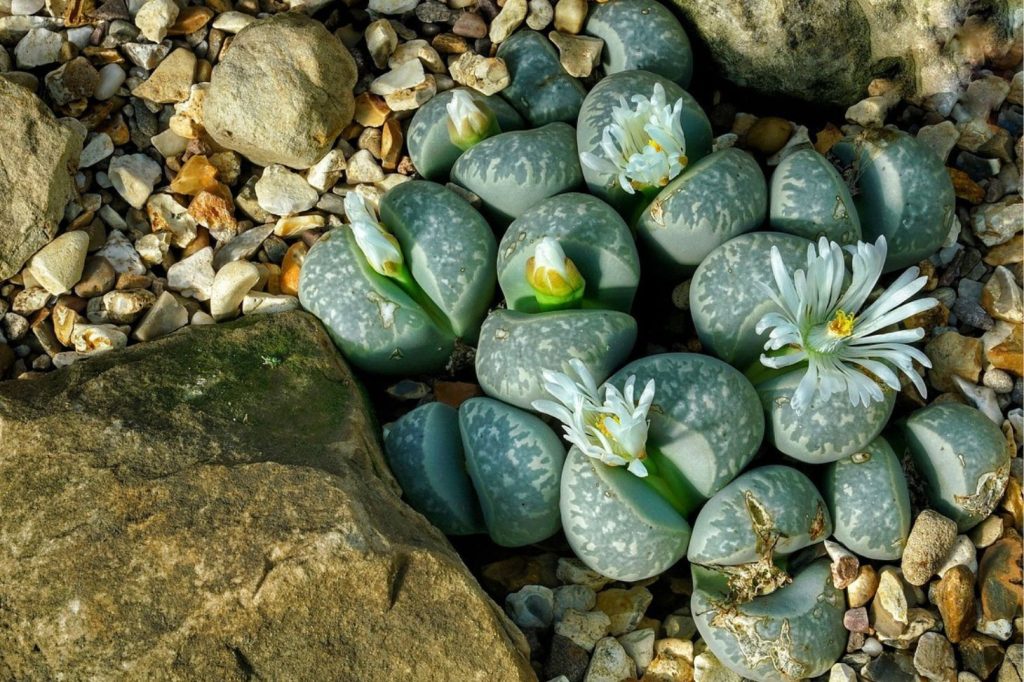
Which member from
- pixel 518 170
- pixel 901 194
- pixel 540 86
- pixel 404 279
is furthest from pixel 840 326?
pixel 540 86

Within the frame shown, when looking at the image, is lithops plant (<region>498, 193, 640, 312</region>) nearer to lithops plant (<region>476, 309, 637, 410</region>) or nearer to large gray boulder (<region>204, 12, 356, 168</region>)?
lithops plant (<region>476, 309, 637, 410</region>)

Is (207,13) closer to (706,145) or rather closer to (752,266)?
(706,145)

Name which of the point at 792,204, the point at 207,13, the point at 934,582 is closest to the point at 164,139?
the point at 207,13

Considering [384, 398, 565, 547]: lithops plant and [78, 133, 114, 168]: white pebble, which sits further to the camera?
[78, 133, 114, 168]: white pebble

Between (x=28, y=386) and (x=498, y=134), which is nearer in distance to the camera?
(x=28, y=386)

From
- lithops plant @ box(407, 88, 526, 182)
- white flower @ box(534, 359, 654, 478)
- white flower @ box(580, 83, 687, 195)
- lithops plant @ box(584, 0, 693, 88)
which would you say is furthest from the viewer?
lithops plant @ box(584, 0, 693, 88)

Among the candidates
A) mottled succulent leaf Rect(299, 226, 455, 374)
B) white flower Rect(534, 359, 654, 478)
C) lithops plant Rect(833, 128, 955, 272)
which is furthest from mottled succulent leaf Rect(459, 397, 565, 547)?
lithops plant Rect(833, 128, 955, 272)

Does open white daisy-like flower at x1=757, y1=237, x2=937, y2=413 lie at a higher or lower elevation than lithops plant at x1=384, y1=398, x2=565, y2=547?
higher

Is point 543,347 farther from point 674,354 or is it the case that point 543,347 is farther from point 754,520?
point 754,520
